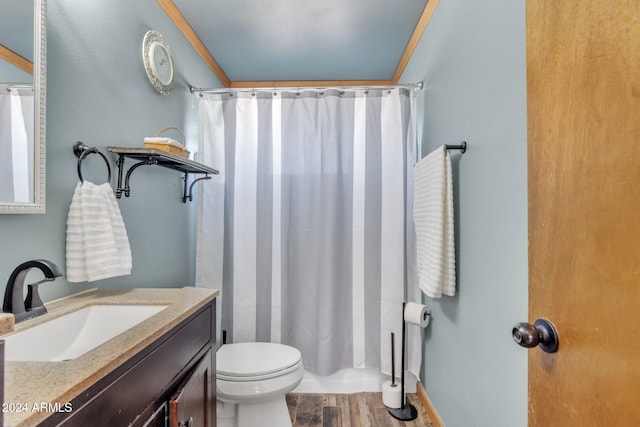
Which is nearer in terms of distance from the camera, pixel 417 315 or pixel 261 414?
pixel 261 414

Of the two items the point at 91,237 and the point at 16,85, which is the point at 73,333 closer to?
the point at 91,237

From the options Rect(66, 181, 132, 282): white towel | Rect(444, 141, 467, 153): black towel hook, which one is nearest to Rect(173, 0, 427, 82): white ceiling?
Rect(444, 141, 467, 153): black towel hook

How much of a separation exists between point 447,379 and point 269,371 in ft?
2.94

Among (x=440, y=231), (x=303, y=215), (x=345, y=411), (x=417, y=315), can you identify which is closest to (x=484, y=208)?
(x=440, y=231)

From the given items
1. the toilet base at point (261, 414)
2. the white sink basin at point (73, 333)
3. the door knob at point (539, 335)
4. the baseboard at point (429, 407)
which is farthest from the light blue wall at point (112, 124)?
the baseboard at point (429, 407)

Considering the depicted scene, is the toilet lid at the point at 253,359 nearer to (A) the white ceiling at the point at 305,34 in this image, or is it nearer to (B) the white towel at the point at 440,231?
(B) the white towel at the point at 440,231

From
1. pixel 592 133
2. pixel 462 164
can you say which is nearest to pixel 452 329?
pixel 462 164

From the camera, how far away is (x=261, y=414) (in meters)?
1.53

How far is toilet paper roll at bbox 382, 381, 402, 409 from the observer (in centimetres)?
184

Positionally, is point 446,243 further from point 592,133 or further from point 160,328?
point 160,328

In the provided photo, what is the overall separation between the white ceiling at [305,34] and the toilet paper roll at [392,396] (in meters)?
2.26

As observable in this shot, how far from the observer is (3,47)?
85cm

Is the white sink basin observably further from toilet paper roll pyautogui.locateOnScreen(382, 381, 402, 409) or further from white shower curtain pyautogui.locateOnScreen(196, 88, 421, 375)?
toilet paper roll pyautogui.locateOnScreen(382, 381, 402, 409)

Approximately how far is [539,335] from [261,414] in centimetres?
142
